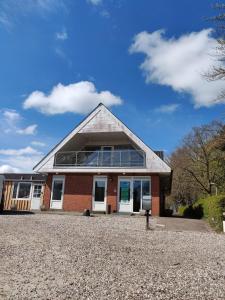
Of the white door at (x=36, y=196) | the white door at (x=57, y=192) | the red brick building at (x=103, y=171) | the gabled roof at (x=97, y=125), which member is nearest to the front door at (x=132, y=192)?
the red brick building at (x=103, y=171)

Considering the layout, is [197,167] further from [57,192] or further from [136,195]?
[57,192]

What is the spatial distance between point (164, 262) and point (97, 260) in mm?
1472

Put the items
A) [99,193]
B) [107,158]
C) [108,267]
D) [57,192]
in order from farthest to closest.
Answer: [57,192] < [107,158] < [99,193] < [108,267]

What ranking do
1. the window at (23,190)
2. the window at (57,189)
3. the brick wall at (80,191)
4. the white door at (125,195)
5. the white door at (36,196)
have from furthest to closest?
1. the window at (23,190)
2. the white door at (36,196)
3. the window at (57,189)
4. the brick wall at (80,191)
5. the white door at (125,195)

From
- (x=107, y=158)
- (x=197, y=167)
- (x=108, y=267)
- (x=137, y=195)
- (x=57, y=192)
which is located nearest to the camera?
(x=108, y=267)

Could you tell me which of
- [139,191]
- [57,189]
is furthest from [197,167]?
[57,189]

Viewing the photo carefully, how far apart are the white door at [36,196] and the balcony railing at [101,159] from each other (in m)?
4.15

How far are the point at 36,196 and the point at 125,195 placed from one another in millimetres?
8419

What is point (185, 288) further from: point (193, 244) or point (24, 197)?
point (24, 197)

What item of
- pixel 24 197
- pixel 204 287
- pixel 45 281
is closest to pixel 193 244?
pixel 204 287

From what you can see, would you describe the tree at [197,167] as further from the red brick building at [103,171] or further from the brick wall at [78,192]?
the brick wall at [78,192]

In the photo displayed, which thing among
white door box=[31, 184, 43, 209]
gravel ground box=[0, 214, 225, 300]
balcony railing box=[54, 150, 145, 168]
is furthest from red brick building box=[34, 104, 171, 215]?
gravel ground box=[0, 214, 225, 300]

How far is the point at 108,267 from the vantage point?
5.76 m

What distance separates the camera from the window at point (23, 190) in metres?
24.3
